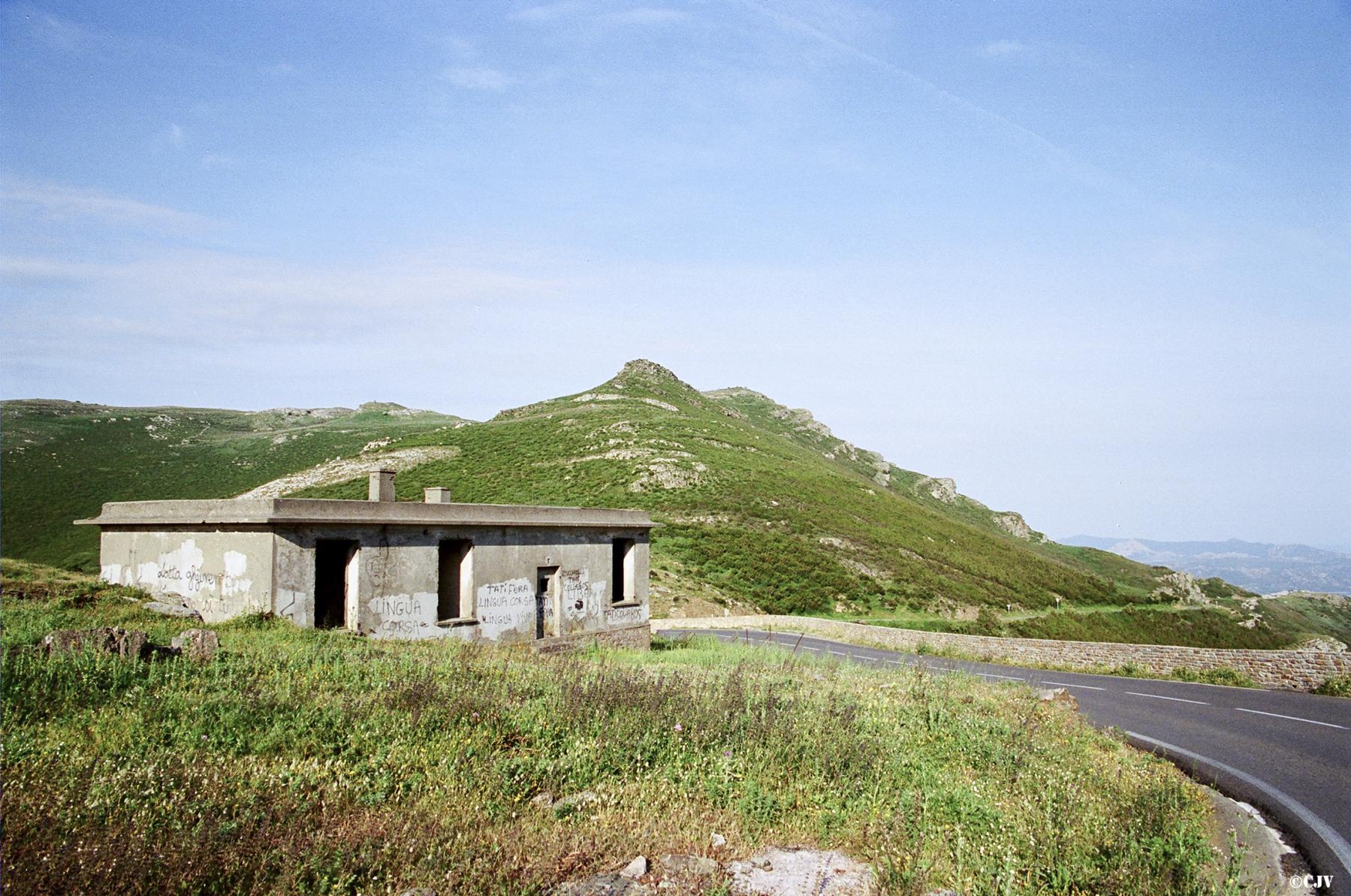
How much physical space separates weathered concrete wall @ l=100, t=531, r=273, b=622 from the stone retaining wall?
66.1 ft

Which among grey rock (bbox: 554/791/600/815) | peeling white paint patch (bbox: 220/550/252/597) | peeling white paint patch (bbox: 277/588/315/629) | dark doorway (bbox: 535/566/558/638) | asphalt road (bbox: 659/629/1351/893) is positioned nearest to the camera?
grey rock (bbox: 554/791/600/815)

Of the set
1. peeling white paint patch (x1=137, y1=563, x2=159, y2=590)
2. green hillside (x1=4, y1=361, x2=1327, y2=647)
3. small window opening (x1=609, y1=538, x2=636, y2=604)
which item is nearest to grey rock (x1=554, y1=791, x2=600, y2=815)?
peeling white paint patch (x1=137, y1=563, x2=159, y2=590)

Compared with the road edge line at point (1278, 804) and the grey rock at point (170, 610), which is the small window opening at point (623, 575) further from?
the road edge line at point (1278, 804)

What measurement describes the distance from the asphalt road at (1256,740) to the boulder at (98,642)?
12.1 m

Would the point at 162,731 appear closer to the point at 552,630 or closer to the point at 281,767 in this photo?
the point at 281,767

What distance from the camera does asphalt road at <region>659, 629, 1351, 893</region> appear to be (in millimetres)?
7379

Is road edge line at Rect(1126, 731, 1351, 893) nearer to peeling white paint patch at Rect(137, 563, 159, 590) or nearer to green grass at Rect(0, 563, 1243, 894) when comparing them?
green grass at Rect(0, 563, 1243, 894)

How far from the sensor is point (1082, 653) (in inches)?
907

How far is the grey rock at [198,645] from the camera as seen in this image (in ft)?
33.3

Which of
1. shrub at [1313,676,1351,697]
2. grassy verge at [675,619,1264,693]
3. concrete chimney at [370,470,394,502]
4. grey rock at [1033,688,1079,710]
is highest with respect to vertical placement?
concrete chimney at [370,470,394,502]

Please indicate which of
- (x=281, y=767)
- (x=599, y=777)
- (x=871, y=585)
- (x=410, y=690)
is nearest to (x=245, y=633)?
(x=410, y=690)

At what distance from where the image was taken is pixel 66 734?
6.64 meters

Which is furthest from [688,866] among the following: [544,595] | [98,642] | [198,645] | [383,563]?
[544,595]

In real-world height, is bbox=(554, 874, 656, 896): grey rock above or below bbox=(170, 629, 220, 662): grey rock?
below
